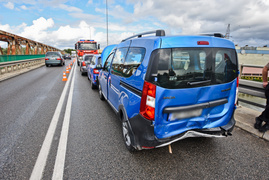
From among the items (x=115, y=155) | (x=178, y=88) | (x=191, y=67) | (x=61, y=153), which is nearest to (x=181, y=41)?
(x=191, y=67)

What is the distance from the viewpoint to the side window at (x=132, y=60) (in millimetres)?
2473

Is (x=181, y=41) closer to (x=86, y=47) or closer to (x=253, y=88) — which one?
(x=253, y=88)

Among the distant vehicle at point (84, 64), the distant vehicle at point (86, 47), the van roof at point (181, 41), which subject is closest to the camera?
the van roof at point (181, 41)

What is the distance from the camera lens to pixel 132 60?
9.14 ft

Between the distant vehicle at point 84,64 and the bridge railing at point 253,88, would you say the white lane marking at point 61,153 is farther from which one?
the distant vehicle at point 84,64

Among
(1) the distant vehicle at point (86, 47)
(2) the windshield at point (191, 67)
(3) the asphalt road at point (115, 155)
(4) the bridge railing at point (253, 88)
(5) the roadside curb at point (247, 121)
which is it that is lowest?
(3) the asphalt road at point (115, 155)

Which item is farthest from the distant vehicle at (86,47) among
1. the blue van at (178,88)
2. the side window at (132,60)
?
the blue van at (178,88)

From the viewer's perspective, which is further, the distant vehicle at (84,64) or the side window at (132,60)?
the distant vehicle at (84,64)

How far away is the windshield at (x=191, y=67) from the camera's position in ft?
7.00

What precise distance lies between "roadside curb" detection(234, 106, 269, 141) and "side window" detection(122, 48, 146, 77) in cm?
293

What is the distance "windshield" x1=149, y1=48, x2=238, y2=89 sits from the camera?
2.13 metres

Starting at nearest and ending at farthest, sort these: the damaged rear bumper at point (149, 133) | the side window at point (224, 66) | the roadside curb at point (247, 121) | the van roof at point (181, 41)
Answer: the van roof at point (181, 41) → the damaged rear bumper at point (149, 133) → the side window at point (224, 66) → the roadside curb at point (247, 121)

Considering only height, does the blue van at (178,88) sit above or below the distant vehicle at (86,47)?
below

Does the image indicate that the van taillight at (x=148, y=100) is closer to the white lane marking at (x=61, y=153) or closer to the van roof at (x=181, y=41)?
the van roof at (x=181, y=41)
